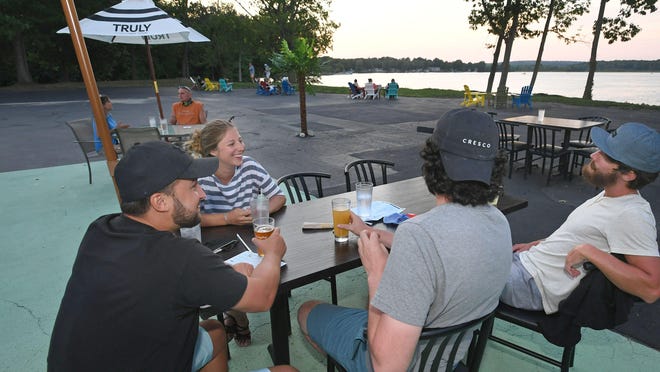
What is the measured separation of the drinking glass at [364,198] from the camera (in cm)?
223

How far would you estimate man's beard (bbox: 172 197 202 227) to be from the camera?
1.44m

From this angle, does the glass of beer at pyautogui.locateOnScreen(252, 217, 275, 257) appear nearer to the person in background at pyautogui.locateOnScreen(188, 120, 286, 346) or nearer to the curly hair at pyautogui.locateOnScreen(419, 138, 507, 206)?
the person in background at pyautogui.locateOnScreen(188, 120, 286, 346)

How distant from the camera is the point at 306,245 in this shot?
2029 millimetres

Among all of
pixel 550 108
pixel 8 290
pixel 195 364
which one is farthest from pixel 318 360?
pixel 550 108

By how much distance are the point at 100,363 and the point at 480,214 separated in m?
1.36

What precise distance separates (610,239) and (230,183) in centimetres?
228

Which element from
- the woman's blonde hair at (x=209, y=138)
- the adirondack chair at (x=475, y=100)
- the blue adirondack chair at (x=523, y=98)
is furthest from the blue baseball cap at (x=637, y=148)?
the adirondack chair at (x=475, y=100)

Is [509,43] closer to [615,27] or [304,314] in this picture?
[615,27]

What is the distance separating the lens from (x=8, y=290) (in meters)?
3.24

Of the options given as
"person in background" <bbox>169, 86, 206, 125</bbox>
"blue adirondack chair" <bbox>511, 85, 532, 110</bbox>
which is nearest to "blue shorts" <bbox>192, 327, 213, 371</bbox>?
"person in background" <bbox>169, 86, 206, 125</bbox>

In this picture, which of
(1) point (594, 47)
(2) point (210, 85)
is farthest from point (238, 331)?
(2) point (210, 85)

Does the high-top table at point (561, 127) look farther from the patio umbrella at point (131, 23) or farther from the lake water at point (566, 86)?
the lake water at point (566, 86)

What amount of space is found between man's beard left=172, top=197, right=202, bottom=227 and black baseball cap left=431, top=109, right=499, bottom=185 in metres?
1.01

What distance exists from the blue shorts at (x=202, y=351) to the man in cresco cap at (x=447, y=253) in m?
0.78
